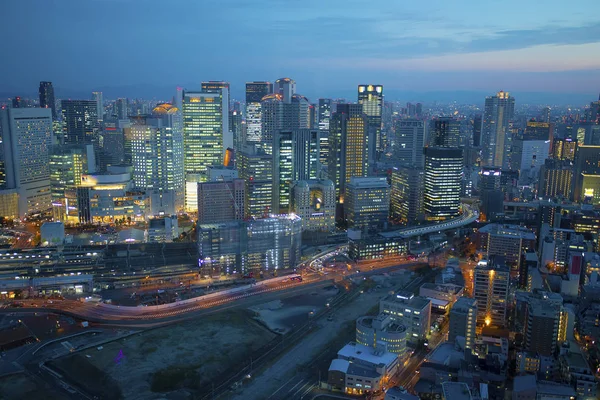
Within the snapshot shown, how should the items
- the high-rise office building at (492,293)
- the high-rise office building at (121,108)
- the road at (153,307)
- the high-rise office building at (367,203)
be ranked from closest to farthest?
the high-rise office building at (492,293) → the road at (153,307) → the high-rise office building at (367,203) → the high-rise office building at (121,108)

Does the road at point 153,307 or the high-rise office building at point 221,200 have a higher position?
the high-rise office building at point 221,200

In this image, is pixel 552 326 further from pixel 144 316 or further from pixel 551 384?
pixel 144 316

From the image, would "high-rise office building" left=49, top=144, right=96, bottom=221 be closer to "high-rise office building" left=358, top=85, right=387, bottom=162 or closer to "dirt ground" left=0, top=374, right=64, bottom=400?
"dirt ground" left=0, top=374, right=64, bottom=400

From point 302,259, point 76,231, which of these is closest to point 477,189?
point 302,259

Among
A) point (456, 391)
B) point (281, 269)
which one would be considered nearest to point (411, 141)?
point (281, 269)

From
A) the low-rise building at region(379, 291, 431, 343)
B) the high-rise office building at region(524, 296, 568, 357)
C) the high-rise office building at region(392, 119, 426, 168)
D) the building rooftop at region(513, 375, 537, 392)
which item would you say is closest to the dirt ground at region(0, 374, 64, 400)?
the low-rise building at region(379, 291, 431, 343)

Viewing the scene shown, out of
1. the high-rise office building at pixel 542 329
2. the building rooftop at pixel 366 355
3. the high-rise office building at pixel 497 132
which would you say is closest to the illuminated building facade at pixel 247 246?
the building rooftop at pixel 366 355

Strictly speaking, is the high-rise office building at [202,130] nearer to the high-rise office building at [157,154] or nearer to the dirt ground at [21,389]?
the high-rise office building at [157,154]
